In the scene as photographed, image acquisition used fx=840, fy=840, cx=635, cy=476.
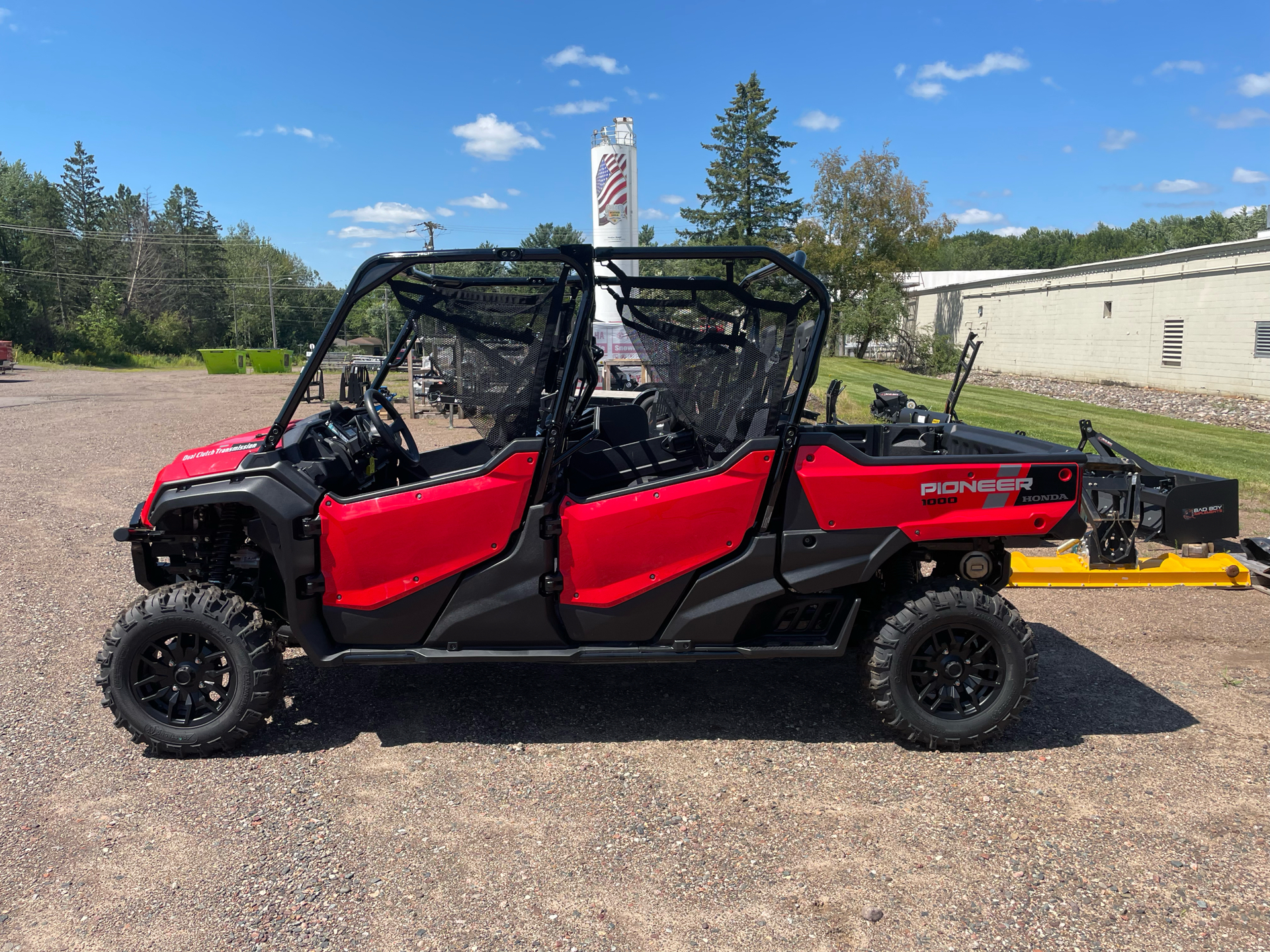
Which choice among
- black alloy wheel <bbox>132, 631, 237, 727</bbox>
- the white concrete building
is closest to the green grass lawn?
the white concrete building

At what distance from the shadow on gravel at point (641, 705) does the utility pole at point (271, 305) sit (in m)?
65.2

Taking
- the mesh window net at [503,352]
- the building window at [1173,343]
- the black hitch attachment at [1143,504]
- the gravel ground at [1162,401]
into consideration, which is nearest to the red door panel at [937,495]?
the black hitch attachment at [1143,504]

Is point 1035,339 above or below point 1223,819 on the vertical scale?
above

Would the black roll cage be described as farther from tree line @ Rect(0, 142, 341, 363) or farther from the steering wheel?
tree line @ Rect(0, 142, 341, 363)

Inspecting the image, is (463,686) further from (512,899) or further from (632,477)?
(512,899)

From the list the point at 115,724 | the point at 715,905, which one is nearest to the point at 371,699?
the point at 115,724

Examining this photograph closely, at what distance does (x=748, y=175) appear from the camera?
51250mm

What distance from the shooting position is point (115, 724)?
380cm

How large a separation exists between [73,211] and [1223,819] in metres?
87.0

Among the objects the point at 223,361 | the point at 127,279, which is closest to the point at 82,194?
the point at 127,279

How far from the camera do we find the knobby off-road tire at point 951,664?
381cm

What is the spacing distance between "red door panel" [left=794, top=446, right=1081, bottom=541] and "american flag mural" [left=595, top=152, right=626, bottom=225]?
22.1 metres

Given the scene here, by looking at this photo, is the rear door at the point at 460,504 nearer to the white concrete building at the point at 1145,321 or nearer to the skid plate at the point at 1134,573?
the skid plate at the point at 1134,573

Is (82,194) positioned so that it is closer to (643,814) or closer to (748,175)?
(748,175)
